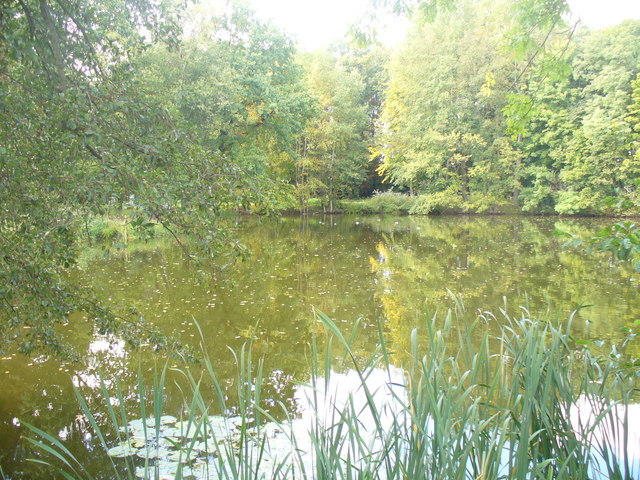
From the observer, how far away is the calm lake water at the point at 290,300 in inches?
151

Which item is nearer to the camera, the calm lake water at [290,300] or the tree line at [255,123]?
the tree line at [255,123]

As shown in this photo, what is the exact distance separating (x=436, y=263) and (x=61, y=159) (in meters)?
8.85

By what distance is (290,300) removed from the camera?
7.30 meters

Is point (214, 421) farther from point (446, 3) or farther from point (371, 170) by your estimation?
point (371, 170)

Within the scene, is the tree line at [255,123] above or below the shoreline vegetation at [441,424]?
above

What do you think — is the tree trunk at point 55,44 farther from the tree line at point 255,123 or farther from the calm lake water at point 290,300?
the calm lake water at point 290,300

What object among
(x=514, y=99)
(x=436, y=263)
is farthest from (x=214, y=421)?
(x=436, y=263)

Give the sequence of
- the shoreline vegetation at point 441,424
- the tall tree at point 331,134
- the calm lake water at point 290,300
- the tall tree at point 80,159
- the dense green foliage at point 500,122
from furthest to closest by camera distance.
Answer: the tall tree at point 331,134 < the dense green foliage at point 500,122 < the calm lake water at point 290,300 < the tall tree at point 80,159 < the shoreline vegetation at point 441,424

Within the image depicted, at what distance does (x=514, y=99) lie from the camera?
13.3 ft

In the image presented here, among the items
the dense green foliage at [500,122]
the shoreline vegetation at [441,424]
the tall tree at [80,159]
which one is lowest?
the shoreline vegetation at [441,424]

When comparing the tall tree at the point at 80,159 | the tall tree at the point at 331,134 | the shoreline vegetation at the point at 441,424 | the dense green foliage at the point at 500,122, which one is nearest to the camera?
the shoreline vegetation at the point at 441,424

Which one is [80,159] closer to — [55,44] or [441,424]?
[55,44]

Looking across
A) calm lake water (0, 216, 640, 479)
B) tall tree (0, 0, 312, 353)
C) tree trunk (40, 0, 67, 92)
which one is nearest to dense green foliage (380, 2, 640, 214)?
calm lake water (0, 216, 640, 479)

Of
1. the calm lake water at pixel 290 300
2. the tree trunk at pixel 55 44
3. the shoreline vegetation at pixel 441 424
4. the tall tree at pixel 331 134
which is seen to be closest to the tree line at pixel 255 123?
the tree trunk at pixel 55 44
